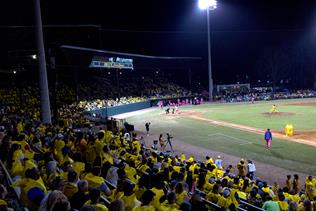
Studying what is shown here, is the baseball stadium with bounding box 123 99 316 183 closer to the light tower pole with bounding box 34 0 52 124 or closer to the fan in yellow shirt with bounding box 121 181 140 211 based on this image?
the light tower pole with bounding box 34 0 52 124

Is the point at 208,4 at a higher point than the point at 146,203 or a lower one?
higher

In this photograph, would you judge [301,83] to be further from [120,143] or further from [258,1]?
[120,143]

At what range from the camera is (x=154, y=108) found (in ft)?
179

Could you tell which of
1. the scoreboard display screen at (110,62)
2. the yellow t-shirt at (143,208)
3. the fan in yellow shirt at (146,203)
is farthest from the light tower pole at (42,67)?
the scoreboard display screen at (110,62)

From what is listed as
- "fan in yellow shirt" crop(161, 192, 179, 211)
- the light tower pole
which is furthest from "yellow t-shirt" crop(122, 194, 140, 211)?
the light tower pole

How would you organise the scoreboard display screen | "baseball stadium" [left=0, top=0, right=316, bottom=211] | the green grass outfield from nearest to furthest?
"baseball stadium" [left=0, top=0, right=316, bottom=211] < the green grass outfield < the scoreboard display screen

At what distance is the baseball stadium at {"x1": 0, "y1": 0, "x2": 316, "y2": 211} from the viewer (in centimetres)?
687

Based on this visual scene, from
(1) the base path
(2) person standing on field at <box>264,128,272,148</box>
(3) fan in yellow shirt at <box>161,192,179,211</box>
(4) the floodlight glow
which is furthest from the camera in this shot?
(4) the floodlight glow

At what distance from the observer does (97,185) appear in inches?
248

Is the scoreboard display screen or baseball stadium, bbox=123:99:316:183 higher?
the scoreboard display screen

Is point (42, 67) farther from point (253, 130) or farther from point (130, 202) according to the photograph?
point (253, 130)

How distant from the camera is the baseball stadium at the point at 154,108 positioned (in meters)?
6.87

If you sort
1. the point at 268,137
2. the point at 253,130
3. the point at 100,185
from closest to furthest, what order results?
the point at 100,185 → the point at 268,137 → the point at 253,130

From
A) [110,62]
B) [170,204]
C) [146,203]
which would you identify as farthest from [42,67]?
[110,62]
